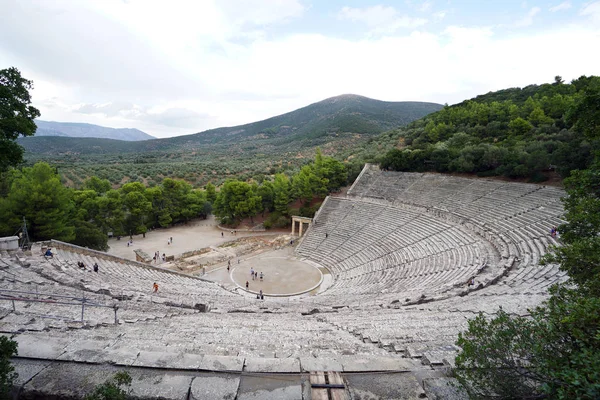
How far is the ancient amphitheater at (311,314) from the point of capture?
15.2 ft

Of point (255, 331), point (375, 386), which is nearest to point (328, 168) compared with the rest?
point (255, 331)

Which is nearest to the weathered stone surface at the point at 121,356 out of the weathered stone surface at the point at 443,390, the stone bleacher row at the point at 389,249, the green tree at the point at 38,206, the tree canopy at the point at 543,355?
the weathered stone surface at the point at 443,390

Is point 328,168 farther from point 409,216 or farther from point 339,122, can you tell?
point 339,122

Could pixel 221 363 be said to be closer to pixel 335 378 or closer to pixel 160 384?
pixel 160 384

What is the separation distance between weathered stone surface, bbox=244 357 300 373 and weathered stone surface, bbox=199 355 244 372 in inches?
5.2

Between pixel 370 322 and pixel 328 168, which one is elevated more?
pixel 328 168

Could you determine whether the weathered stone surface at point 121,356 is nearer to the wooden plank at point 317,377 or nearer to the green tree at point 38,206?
the wooden plank at point 317,377

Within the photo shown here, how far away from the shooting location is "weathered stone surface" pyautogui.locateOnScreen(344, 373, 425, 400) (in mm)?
4402

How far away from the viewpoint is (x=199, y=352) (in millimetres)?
5957

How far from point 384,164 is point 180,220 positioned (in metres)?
25.5

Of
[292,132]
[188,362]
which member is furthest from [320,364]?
[292,132]

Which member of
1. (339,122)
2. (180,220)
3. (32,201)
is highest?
(339,122)

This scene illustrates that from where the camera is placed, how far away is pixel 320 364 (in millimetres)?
5039

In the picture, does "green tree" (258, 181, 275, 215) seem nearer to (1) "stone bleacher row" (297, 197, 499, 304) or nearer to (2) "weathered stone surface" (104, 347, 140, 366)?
(1) "stone bleacher row" (297, 197, 499, 304)
